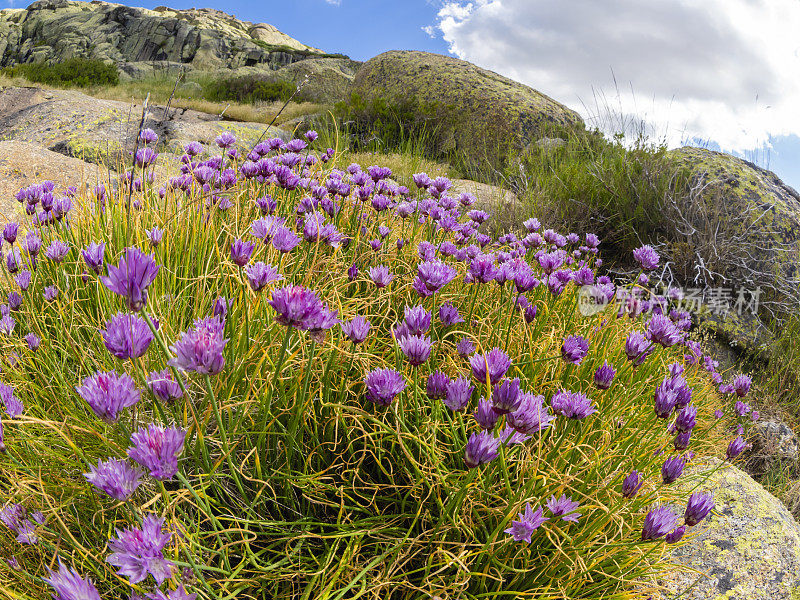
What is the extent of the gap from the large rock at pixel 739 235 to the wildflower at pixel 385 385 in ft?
15.7

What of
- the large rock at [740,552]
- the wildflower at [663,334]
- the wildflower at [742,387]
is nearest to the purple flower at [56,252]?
the wildflower at [663,334]

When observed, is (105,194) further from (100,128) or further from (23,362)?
(100,128)

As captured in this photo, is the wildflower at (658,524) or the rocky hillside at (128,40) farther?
the rocky hillside at (128,40)

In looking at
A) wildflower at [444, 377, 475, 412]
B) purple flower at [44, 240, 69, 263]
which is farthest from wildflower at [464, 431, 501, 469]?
purple flower at [44, 240, 69, 263]

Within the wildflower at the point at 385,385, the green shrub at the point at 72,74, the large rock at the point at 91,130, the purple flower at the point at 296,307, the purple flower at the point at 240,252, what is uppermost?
the green shrub at the point at 72,74

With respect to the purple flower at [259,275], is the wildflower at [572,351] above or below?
below

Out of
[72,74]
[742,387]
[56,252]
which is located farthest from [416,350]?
[72,74]

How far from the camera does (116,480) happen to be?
0.97m

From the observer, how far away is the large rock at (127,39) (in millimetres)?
41594

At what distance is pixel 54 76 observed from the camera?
1686 centimetres

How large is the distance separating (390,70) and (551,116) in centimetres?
408

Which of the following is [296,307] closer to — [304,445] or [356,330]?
[356,330]

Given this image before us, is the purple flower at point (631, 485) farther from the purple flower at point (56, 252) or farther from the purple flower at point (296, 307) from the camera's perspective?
the purple flower at point (56, 252)

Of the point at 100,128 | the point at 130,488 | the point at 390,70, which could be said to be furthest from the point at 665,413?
the point at 390,70
